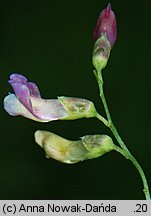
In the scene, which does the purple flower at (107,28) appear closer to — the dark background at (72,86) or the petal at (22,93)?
the petal at (22,93)

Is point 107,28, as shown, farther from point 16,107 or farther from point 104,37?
point 16,107

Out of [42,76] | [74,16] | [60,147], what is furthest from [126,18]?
[60,147]

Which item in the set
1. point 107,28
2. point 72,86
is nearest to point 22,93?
point 107,28

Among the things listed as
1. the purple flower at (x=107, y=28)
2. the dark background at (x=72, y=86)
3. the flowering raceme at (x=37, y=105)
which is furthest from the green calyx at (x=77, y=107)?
the dark background at (x=72, y=86)

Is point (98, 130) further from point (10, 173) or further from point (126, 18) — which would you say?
point (126, 18)

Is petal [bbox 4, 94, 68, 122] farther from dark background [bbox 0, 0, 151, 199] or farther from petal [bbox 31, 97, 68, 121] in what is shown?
dark background [bbox 0, 0, 151, 199]

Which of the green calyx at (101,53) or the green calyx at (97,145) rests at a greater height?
the green calyx at (101,53)
